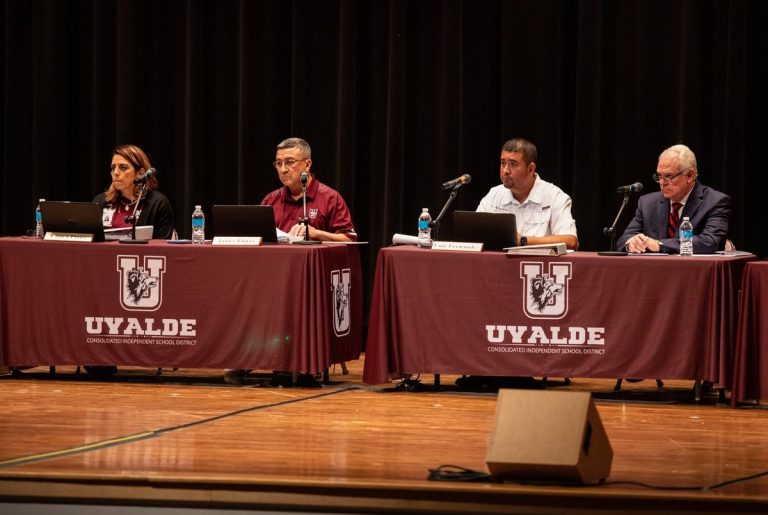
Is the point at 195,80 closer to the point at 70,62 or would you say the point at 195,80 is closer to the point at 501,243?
the point at 70,62

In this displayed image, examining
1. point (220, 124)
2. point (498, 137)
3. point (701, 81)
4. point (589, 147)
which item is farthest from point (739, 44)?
point (220, 124)

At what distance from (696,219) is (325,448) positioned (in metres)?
2.72

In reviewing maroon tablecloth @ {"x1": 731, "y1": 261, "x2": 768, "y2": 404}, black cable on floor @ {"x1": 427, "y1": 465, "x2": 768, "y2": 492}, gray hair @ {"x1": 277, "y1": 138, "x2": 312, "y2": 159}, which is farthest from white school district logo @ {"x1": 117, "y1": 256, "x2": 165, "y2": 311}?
maroon tablecloth @ {"x1": 731, "y1": 261, "x2": 768, "y2": 404}

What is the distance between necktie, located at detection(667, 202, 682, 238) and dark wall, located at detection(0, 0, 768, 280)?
1418 mm

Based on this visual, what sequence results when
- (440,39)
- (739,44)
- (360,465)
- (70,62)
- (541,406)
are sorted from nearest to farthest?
(541,406) < (360,465) < (739,44) < (440,39) < (70,62)

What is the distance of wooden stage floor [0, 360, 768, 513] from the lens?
3951 millimetres

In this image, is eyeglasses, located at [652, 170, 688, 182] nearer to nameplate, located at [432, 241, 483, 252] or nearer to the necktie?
the necktie

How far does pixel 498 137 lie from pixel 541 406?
451 centimetres

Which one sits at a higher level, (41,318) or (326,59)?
(326,59)

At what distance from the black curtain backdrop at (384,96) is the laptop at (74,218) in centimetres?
216

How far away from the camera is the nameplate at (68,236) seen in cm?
653

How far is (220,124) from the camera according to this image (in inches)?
347

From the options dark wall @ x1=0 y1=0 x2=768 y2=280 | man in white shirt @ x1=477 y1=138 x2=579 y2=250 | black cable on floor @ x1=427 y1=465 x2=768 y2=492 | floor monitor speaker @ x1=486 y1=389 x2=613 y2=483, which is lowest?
black cable on floor @ x1=427 y1=465 x2=768 y2=492

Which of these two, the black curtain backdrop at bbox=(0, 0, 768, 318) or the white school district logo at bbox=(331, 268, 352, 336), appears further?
the black curtain backdrop at bbox=(0, 0, 768, 318)
